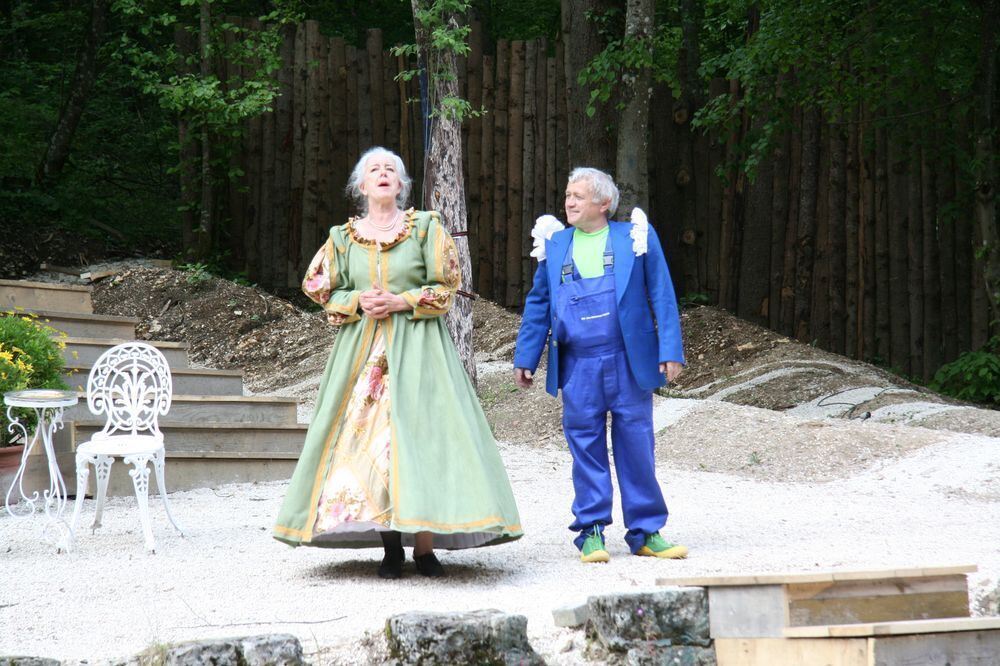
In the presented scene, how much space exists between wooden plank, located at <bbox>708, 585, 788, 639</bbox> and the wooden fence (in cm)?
678

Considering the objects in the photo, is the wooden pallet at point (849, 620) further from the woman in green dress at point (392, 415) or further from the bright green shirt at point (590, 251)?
the bright green shirt at point (590, 251)

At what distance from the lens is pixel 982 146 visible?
29.3ft

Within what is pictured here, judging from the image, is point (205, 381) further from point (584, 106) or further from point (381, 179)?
point (584, 106)

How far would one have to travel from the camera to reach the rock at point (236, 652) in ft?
9.95

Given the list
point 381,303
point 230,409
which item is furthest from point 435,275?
point 230,409

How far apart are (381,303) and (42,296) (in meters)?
4.43

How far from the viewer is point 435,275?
15.0 ft

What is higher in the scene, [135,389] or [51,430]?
[135,389]

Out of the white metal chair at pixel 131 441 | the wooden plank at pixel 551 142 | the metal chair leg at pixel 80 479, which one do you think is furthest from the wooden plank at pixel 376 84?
the metal chair leg at pixel 80 479

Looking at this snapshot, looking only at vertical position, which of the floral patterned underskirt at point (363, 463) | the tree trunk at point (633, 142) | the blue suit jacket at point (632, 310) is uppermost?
the tree trunk at point (633, 142)

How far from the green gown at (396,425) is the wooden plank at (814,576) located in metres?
0.91

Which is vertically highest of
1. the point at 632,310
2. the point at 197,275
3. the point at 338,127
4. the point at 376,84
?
the point at 376,84

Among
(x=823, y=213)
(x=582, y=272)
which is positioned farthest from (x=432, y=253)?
(x=823, y=213)

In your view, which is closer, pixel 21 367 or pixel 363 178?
pixel 363 178
